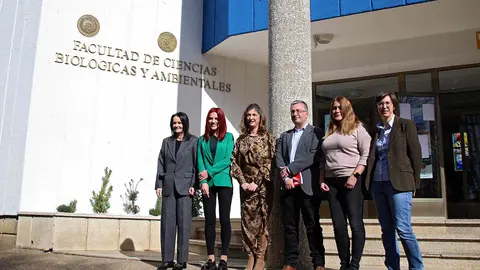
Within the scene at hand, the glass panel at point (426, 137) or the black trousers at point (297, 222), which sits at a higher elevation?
the glass panel at point (426, 137)

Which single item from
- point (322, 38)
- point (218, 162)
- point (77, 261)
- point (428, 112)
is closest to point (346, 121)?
point (218, 162)

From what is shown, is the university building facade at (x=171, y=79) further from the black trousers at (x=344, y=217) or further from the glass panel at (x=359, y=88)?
the black trousers at (x=344, y=217)

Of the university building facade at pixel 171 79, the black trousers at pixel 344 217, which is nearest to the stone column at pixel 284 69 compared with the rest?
the black trousers at pixel 344 217

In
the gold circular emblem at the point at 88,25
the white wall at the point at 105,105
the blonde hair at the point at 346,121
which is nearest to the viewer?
the blonde hair at the point at 346,121

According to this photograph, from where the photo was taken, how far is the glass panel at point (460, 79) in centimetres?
785

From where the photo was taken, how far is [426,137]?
777 centimetres

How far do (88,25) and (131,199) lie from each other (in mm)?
3102

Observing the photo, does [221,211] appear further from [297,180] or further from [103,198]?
[103,198]

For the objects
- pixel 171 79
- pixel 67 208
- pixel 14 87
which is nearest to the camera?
pixel 67 208

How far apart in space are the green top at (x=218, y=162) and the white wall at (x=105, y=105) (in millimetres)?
3773

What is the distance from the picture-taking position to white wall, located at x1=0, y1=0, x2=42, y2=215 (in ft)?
23.4

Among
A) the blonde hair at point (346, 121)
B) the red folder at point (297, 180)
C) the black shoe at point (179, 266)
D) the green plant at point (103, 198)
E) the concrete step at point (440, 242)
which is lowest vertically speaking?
the black shoe at point (179, 266)

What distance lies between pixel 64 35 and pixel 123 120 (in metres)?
1.72

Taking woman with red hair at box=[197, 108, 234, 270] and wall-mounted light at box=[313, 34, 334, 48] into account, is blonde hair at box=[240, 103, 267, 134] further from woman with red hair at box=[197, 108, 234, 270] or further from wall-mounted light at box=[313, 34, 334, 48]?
wall-mounted light at box=[313, 34, 334, 48]
